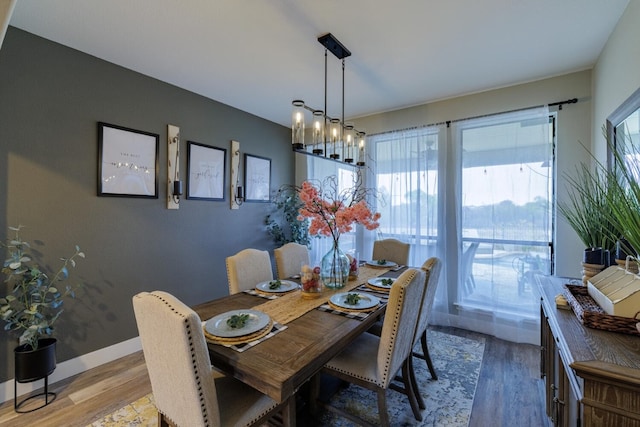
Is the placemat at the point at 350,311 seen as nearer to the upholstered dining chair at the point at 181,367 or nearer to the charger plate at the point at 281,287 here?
the charger plate at the point at 281,287

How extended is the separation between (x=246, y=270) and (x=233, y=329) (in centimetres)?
88

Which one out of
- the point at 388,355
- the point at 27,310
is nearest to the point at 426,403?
the point at 388,355

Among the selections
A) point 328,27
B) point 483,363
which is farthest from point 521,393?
point 328,27

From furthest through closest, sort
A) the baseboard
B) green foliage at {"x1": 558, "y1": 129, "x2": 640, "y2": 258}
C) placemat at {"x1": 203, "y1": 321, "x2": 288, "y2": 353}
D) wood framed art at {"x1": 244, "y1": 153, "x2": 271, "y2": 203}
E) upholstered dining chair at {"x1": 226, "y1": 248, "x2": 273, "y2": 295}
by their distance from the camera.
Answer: wood framed art at {"x1": 244, "y1": 153, "x2": 271, "y2": 203}, upholstered dining chair at {"x1": 226, "y1": 248, "x2": 273, "y2": 295}, the baseboard, placemat at {"x1": 203, "y1": 321, "x2": 288, "y2": 353}, green foliage at {"x1": 558, "y1": 129, "x2": 640, "y2": 258}

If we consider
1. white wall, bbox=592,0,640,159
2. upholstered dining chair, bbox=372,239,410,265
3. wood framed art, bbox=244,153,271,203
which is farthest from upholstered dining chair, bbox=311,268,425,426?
wood framed art, bbox=244,153,271,203

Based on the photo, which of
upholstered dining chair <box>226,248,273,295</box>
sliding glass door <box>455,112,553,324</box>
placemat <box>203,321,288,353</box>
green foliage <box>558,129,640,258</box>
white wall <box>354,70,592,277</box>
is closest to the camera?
green foliage <box>558,129,640,258</box>

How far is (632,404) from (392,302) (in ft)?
2.64

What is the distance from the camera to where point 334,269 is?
199 cm

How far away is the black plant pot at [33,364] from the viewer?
1802 millimetres

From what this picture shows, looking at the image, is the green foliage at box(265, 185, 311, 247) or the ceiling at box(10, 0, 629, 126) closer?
the ceiling at box(10, 0, 629, 126)

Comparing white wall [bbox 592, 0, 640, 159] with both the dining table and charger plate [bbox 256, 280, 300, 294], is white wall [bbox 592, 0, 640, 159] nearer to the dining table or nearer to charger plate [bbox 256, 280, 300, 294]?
the dining table

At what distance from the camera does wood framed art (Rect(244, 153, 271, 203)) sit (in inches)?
141

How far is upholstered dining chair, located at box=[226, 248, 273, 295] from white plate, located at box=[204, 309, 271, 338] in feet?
1.86

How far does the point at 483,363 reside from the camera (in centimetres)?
239
